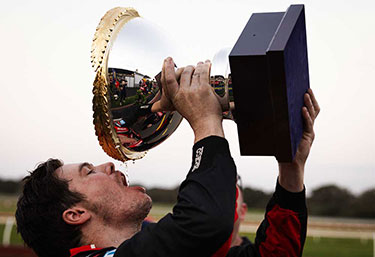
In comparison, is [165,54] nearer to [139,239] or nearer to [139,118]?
[139,118]

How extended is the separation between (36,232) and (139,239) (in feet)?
2.90

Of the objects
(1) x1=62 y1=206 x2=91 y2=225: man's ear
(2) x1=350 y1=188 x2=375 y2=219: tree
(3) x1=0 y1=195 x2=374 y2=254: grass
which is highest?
(1) x1=62 y1=206 x2=91 y2=225: man's ear

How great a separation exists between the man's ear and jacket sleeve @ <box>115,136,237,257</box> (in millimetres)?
703

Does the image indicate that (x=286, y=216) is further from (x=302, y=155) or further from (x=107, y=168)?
(x=107, y=168)

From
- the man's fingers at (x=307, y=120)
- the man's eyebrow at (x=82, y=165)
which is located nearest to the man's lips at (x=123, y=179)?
the man's eyebrow at (x=82, y=165)

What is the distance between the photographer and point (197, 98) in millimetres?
1841

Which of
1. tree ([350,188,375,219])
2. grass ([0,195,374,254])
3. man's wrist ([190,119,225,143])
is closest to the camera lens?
man's wrist ([190,119,225,143])

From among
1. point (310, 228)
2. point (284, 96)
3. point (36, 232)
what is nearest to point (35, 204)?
point (36, 232)

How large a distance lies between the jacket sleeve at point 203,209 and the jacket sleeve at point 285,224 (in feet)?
2.12

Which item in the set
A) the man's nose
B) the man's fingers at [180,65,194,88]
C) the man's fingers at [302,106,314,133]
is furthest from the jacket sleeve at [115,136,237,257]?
the man's nose

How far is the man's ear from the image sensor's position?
2.50 meters

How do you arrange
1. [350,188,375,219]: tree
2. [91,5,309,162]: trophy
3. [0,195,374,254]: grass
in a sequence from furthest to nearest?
1. [350,188,375,219]: tree
2. [0,195,374,254]: grass
3. [91,5,309,162]: trophy

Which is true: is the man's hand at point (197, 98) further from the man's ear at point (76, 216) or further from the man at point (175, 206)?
the man's ear at point (76, 216)

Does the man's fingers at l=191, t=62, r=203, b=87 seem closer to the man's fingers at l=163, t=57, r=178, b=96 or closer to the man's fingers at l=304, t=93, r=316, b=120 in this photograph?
the man's fingers at l=163, t=57, r=178, b=96
